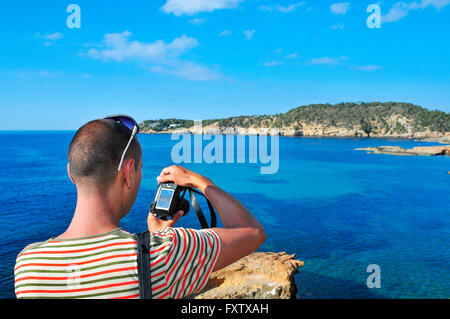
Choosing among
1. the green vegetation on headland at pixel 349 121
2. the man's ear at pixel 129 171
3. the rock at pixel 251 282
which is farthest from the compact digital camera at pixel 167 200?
the green vegetation on headland at pixel 349 121

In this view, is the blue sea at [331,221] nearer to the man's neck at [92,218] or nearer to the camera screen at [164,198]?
the camera screen at [164,198]

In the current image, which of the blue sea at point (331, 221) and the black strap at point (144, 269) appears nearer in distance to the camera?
the black strap at point (144, 269)

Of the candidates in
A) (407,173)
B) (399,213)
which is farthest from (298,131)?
(399,213)

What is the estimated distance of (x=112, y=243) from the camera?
4.10ft

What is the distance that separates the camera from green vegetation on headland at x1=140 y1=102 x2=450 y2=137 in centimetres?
13775

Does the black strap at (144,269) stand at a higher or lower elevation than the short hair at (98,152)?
lower

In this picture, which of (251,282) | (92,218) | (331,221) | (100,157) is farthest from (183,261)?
(331,221)

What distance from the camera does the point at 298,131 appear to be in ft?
553

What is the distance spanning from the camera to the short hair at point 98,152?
1367 mm

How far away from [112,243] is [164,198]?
651 millimetres

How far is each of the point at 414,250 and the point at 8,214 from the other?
27200mm

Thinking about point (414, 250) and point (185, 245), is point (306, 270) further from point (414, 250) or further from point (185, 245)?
point (185, 245)

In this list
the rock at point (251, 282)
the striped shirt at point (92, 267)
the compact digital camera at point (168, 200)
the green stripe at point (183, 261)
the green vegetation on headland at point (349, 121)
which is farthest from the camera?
the green vegetation on headland at point (349, 121)

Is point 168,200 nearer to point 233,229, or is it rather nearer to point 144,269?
point 233,229
